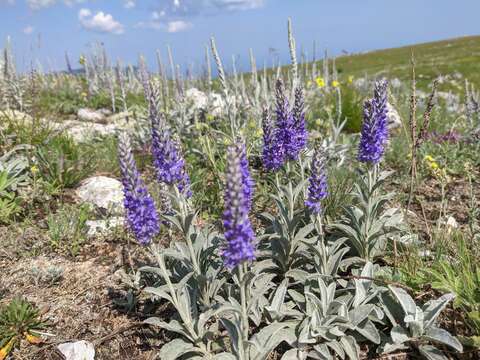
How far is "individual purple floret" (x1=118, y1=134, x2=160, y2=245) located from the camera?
2889mm

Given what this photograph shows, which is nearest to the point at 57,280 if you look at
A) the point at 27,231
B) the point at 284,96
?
the point at 27,231

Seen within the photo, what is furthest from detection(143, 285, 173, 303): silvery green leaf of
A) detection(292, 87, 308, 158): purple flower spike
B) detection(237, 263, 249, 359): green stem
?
detection(292, 87, 308, 158): purple flower spike

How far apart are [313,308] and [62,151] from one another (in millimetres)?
5792

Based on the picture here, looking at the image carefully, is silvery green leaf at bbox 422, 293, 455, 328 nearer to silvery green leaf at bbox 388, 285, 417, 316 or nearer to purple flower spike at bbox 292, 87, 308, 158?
silvery green leaf at bbox 388, 285, 417, 316

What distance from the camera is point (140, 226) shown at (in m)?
3.04

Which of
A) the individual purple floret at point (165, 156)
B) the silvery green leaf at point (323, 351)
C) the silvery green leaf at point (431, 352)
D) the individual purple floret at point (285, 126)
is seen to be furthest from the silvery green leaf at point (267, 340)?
the individual purple floret at point (285, 126)

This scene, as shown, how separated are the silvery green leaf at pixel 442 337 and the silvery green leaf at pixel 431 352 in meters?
0.07

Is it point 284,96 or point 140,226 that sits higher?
point 284,96

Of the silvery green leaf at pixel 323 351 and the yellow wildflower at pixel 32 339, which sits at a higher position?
the silvery green leaf at pixel 323 351

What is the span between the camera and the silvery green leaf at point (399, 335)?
3283 millimetres

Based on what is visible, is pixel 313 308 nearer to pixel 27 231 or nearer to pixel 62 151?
pixel 27 231

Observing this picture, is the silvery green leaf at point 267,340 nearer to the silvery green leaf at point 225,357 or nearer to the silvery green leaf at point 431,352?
the silvery green leaf at point 225,357

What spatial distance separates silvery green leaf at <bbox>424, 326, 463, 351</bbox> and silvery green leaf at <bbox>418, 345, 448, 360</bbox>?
75 mm

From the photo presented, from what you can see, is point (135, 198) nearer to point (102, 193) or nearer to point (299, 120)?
point (299, 120)
